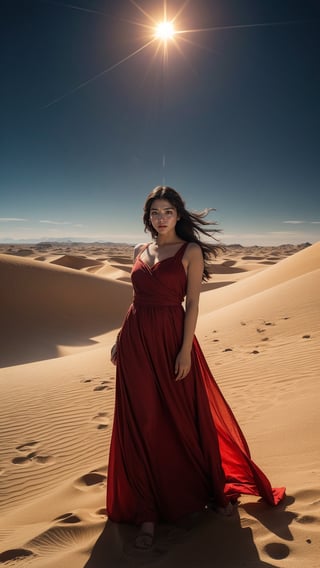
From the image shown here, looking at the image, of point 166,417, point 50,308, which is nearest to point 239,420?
point 166,417

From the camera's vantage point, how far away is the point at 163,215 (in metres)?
2.84

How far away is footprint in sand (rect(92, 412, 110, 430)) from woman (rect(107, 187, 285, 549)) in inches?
99.0

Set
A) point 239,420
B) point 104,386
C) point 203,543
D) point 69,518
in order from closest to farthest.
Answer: point 203,543
point 69,518
point 239,420
point 104,386

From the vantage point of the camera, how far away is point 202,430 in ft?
8.75

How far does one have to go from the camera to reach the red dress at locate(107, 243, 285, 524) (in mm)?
2607

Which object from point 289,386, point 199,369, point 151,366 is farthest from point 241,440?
point 289,386

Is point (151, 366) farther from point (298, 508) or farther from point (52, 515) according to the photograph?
point (52, 515)

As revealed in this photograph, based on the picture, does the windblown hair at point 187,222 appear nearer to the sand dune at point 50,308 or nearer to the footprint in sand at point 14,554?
the footprint in sand at point 14,554

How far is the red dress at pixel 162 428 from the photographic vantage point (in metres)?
2.61

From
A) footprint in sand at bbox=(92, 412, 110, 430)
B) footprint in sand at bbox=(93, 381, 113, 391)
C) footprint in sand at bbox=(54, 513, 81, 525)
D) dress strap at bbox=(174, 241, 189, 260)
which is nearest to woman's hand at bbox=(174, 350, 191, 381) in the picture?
dress strap at bbox=(174, 241, 189, 260)

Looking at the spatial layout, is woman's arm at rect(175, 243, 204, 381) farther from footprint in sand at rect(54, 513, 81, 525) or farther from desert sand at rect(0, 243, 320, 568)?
footprint in sand at rect(54, 513, 81, 525)

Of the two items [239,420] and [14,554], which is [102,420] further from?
[14,554]

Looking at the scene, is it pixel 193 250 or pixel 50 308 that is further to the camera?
pixel 50 308

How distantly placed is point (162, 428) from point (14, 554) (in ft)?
3.90
